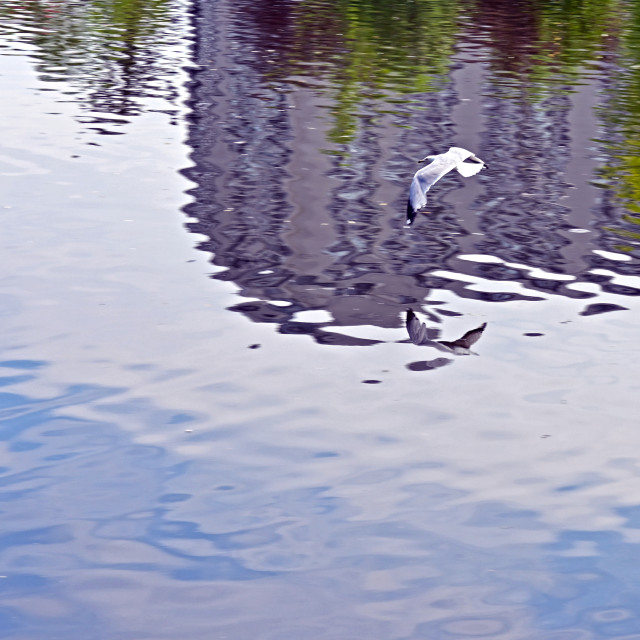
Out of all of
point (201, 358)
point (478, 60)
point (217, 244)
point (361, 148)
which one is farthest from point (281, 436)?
point (478, 60)

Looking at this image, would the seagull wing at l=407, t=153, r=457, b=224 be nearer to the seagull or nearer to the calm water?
the seagull

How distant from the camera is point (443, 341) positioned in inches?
322

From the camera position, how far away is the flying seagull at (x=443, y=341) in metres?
8.00

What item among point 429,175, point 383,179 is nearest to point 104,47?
point 383,179

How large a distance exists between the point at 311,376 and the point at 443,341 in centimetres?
122

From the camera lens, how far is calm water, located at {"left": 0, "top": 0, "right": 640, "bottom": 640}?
5.05m

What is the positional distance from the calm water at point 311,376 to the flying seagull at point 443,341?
85 mm

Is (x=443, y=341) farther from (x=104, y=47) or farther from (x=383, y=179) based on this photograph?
(x=104, y=47)

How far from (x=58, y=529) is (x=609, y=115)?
1340 cm

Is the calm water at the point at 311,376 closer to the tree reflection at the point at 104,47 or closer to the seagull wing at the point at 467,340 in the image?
the seagull wing at the point at 467,340

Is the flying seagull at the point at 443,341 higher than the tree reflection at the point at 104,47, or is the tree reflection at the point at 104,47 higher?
the flying seagull at the point at 443,341

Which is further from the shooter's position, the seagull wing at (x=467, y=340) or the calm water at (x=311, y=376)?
the seagull wing at (x=467, y=340)

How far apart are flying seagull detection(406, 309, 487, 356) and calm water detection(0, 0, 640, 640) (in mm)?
85

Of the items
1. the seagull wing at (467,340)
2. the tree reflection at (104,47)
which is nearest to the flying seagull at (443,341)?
the seagull wing at (467,340)
